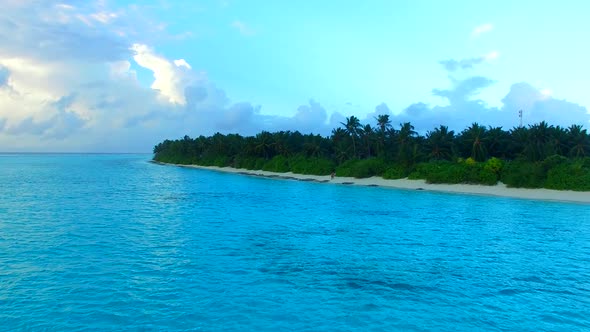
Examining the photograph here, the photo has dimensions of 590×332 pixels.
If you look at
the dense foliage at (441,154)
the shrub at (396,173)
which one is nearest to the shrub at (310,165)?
the dense foliage at (441,154)

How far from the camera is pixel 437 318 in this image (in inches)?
468

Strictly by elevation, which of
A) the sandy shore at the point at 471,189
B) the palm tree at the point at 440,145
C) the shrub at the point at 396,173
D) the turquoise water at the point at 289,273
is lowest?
the turquoise water at the point at 289,273

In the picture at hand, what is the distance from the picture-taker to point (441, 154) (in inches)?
2960

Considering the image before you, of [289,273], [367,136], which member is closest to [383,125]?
[367,136]

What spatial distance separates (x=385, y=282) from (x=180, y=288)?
7.30 metres

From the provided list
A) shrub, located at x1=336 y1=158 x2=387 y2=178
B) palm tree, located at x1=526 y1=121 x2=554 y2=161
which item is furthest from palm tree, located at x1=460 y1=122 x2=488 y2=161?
shrub, located at x1=336 y1=158 x2=387 y2=178

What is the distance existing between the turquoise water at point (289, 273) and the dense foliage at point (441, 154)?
26245 millimetres

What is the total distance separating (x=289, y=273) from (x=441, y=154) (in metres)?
65.0

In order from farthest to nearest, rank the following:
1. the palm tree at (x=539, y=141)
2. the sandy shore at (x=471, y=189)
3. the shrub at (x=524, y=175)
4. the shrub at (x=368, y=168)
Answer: the shrub at (x=368, y=168)
the palm tree at (x=539, y=141)
the shrub at (x=524, y=175)
the sandy shore at (x=471, y=189)

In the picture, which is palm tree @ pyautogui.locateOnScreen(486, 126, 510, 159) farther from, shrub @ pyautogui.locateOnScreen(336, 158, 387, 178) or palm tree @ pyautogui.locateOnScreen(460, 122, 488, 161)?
shrub @ pyautogui.locateOnScreen(336, 158, 387, 178)

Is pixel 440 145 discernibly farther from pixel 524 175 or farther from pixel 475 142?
pixel 524 175

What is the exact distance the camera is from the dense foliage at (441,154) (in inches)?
2213

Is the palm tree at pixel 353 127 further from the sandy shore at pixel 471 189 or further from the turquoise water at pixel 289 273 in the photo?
the turquoise water at pixel 289 273

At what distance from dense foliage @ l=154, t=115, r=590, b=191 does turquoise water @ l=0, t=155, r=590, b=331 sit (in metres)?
26.2
